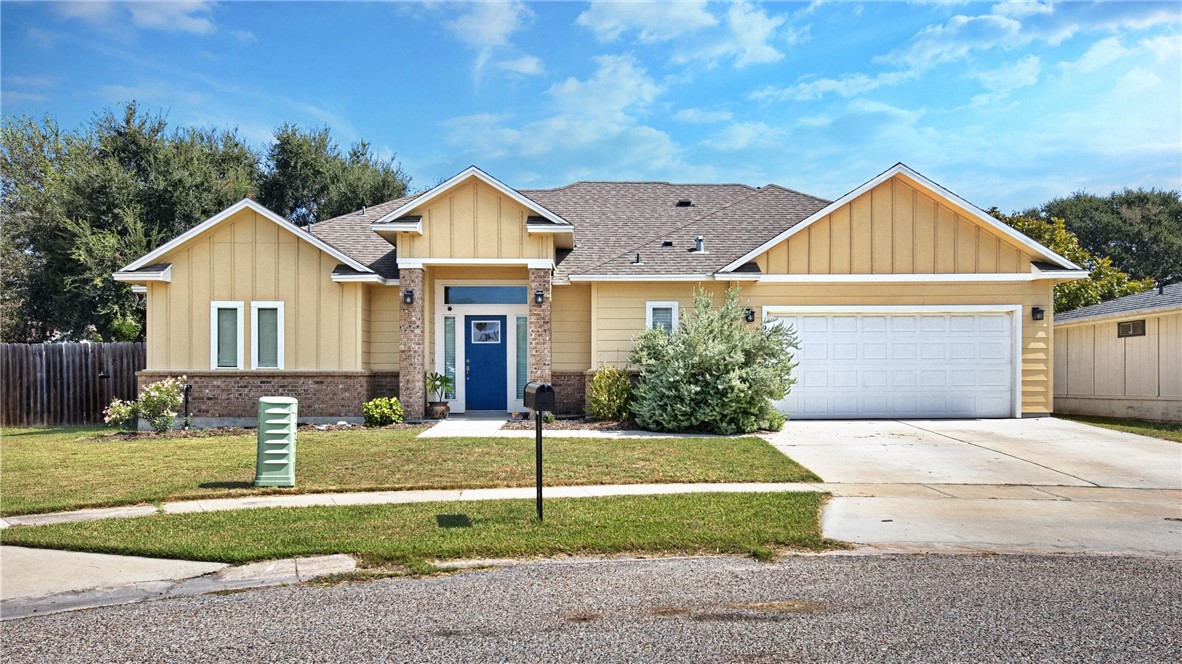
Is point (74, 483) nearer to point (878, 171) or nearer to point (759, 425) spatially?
point (759, 425)

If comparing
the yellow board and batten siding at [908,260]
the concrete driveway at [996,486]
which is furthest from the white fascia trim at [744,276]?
the concrete driveway at [996,486]

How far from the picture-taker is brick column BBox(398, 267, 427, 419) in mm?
15742

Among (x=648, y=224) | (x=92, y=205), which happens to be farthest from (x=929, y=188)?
(x=92, y=205)

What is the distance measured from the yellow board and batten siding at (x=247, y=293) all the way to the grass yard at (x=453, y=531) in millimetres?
8997

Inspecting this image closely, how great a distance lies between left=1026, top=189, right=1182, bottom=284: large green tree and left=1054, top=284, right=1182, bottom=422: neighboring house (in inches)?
1097

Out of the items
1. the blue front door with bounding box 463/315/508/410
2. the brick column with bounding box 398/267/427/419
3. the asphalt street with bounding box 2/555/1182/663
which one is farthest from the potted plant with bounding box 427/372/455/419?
the asphalt street with bounding box 2/555/1182/663

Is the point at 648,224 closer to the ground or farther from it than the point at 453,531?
farther from it

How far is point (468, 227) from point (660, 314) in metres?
4.69

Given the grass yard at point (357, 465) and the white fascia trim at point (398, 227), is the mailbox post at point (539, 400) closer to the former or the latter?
the grass yard at point (357, 465)

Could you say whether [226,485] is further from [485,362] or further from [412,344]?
[485,362]

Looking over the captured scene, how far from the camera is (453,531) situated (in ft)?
22.2

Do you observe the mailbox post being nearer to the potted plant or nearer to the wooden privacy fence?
the potted plant

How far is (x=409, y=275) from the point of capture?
15750mm

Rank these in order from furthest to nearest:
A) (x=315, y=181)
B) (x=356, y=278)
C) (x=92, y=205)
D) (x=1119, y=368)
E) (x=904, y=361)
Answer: (x=315, y=181) < (x=92, y=205) < (x=1119, y=368) < (x=904, y=361) < (x=356, y=278)
